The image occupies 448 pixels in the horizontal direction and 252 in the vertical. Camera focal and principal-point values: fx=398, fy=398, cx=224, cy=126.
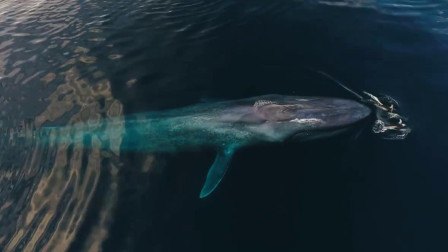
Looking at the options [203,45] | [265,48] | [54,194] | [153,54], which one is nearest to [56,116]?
[54,194]

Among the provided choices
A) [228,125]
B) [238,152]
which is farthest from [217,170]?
[228,125]

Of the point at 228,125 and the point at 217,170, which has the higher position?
the point at 228,125

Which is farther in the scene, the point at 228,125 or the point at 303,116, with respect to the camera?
the point at 228,125

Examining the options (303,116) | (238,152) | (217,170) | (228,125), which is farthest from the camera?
(228,125)

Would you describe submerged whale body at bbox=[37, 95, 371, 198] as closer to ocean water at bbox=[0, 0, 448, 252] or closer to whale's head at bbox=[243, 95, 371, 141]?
whale's head at bbox=[243, 95, 371, 141]

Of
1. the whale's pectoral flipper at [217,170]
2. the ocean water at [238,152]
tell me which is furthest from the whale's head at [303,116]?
the whale's pectoral flipper at [217,170]

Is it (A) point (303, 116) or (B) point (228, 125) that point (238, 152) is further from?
(A) point (303, 116)

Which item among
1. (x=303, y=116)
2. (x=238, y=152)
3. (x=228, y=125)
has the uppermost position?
(x=303, y=116)

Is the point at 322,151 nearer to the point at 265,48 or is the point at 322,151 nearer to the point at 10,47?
the point at 265,48
